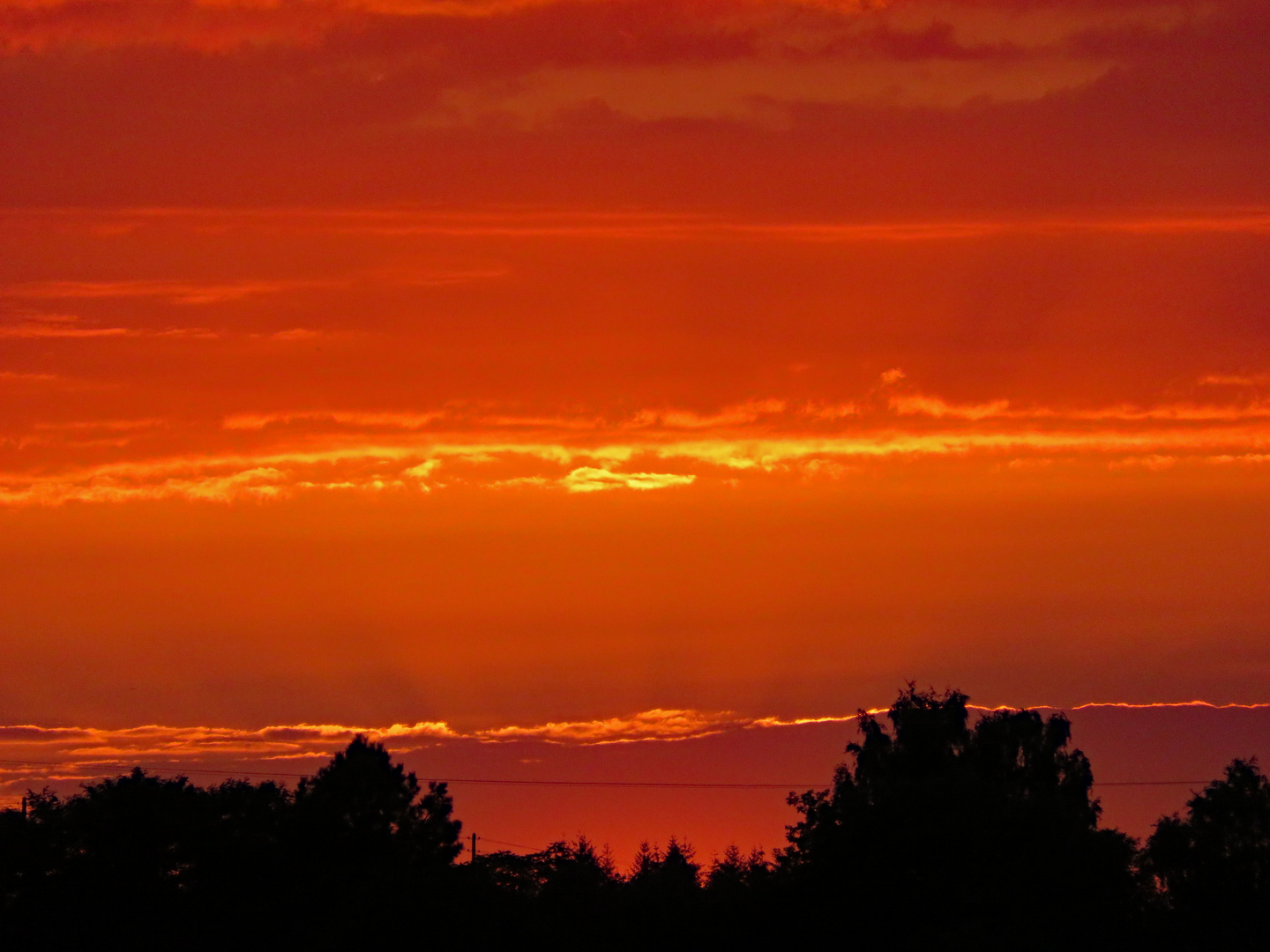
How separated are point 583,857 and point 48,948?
41.4 m

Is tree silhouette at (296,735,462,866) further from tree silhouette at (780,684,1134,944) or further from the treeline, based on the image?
tree silhouette at (780,684,1134,944)

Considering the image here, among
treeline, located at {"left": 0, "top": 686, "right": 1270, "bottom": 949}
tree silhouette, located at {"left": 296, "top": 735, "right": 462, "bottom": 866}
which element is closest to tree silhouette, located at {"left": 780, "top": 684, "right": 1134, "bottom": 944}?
treeline, located at {"left": 0, "top": 686, "right": 1270, "bottom": 949}

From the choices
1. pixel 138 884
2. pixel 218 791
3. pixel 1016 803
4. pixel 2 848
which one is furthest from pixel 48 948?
pixel 1016 803

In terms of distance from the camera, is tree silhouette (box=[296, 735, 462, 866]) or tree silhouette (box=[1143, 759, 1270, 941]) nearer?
tree silhouette (box=[1143, 759, 1270, 941])

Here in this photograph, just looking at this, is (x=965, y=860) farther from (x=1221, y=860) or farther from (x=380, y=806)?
(x=380, y=806)

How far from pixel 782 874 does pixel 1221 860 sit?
18200mm

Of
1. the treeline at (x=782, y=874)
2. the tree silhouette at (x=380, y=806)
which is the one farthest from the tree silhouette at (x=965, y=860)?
the tree silhouette at (x=380, y=806)

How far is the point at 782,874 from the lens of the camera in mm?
58219

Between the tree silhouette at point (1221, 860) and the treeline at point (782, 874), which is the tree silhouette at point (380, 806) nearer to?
the treeline at point (782, 874)

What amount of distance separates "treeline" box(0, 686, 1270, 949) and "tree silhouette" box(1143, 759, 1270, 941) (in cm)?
12

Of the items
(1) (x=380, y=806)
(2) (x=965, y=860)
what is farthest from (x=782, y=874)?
(1) (x=380, y=806)

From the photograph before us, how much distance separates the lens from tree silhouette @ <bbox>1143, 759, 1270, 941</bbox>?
55.5 metres

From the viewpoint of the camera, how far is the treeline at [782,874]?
173ft

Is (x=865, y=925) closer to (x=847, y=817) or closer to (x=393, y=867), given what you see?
(x=847, y=817)
